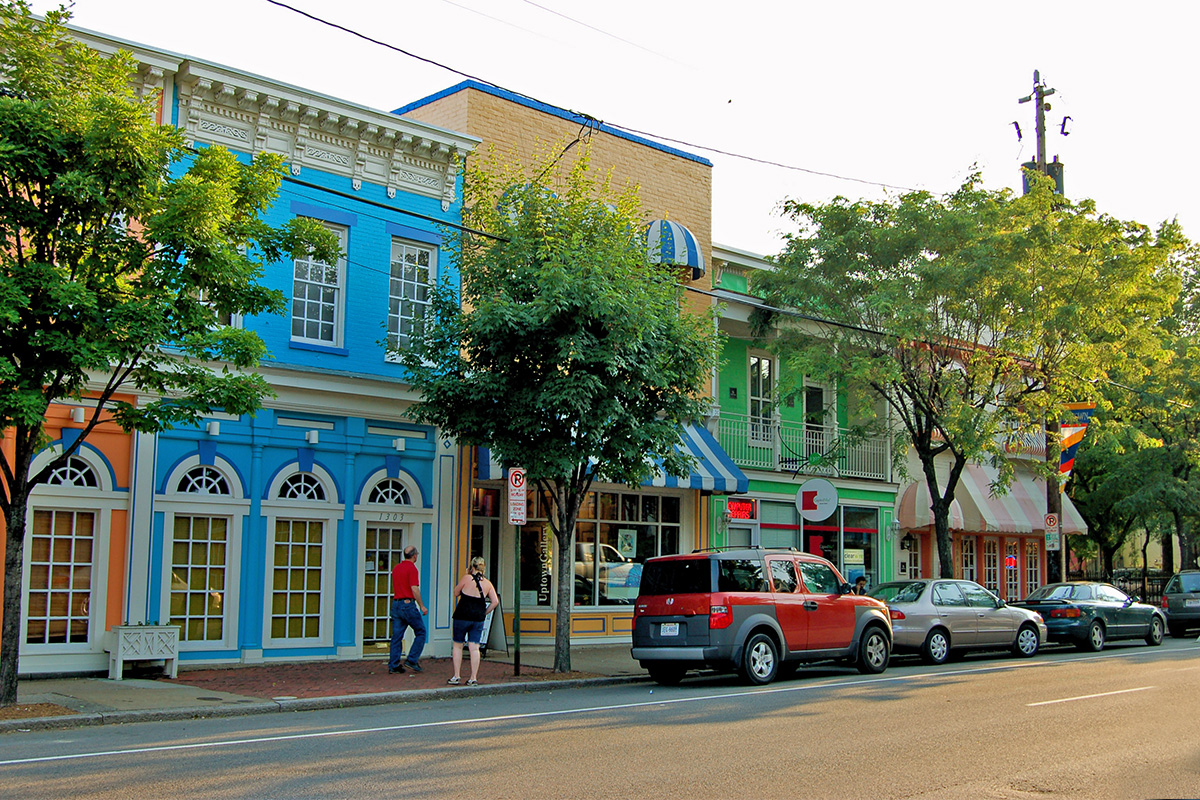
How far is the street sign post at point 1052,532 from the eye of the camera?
2448 cm

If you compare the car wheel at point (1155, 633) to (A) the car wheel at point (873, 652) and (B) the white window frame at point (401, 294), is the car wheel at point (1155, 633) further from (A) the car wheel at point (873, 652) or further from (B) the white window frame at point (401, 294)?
(B) the white window frame at point (401, 294)

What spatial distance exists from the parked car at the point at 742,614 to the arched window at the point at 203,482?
6491 mm

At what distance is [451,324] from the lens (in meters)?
16.3

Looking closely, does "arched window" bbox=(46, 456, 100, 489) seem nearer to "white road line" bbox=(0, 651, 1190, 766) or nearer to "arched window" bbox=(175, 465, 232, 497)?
"arched window" bbox=(175, 465, 232, 497)

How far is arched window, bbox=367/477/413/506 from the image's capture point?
18.1 m

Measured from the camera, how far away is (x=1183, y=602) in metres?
25.4

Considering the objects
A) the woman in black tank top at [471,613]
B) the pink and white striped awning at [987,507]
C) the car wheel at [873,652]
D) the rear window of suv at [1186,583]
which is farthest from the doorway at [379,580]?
the rear window of suv at [1186,583]

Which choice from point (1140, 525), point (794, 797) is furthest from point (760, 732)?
point (1140, 525)

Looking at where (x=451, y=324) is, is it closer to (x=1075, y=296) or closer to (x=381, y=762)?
(x=381, y=762)

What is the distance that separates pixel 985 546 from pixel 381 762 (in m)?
25.2

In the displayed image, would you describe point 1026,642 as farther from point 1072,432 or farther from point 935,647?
point 1072,432

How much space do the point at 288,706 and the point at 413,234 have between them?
9.01 m

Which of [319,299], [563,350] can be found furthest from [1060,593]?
[319,299]

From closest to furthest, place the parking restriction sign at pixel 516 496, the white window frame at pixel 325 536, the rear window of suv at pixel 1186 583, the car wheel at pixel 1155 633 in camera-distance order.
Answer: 1. the parking restriction sign at pixel 516 496
2. the white window frame at pixel 325 536
3. the car wheel at pixel 1155 633
4. the rear window of suv at pixel 1186 583
